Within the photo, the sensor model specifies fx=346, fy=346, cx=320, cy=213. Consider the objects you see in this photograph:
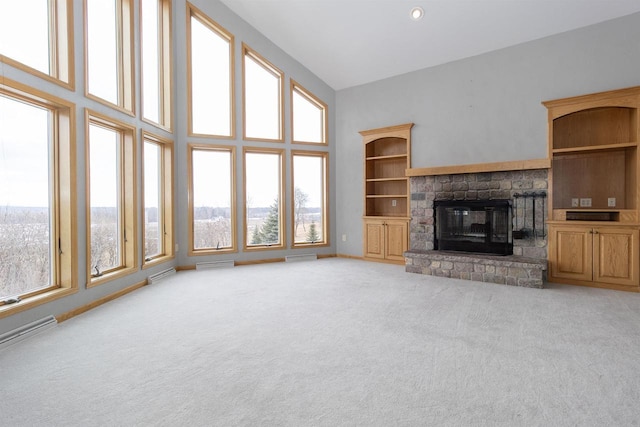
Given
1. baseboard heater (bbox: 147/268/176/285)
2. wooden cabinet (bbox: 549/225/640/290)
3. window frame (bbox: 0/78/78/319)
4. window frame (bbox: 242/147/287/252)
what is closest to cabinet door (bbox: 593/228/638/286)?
wooden cabinet (bbox: 549/225/640/290)

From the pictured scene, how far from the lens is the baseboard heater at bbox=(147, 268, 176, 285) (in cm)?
473

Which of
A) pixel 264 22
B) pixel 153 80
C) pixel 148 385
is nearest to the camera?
pixel 148 385

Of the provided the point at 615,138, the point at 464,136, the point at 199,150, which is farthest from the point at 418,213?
the point at 199,150

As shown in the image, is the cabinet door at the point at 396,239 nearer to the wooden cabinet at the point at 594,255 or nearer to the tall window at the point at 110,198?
the wooden cabinet at the point at 594,255

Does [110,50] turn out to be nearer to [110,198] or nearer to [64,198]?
[110,198]

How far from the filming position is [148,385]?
6.75ft

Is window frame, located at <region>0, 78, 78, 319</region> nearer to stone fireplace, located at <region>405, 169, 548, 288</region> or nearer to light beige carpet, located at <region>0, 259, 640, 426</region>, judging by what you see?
light beige carpet, located at <region>0, 259, 640, 426</region>

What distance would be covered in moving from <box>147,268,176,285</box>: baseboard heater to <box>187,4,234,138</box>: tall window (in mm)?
2265

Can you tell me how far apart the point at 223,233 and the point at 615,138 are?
5.89 metres

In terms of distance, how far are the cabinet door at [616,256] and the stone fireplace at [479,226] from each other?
1.90ft

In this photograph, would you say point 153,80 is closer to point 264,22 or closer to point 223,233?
point 264,22

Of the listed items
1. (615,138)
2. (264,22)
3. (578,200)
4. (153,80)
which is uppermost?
(264,22)

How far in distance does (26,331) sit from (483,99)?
6142mm

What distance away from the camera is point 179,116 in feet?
18.2
